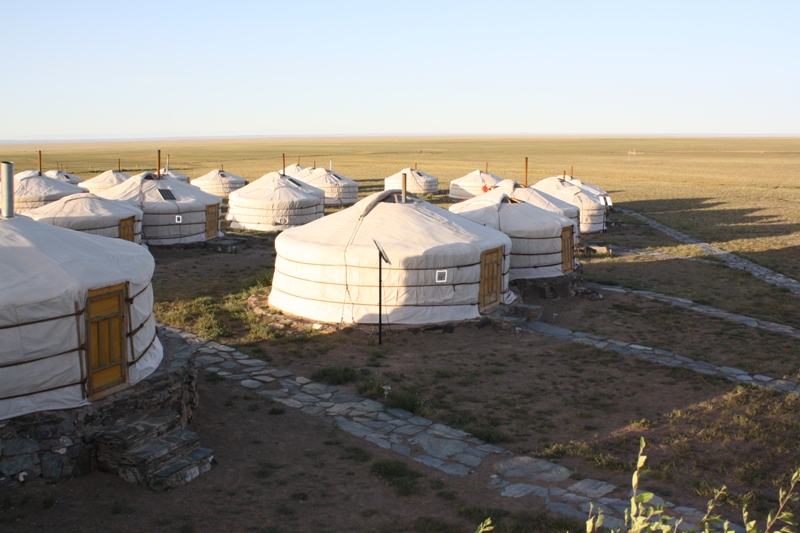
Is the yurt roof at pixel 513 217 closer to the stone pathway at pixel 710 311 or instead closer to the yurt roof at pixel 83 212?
the stone pathway at pixel 710 311

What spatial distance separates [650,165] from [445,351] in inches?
2505

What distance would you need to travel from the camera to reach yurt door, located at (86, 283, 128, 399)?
7484 mm

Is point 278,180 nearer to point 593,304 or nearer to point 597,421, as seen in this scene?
point 593,304

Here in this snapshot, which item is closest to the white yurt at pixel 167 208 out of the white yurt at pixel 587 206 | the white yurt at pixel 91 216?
the white yurt at pixel 91 216

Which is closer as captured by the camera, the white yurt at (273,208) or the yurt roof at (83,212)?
the yurt roof at (83,212)

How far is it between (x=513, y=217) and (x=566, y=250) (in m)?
1.48

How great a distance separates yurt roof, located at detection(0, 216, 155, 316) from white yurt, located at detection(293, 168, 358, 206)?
2470cm

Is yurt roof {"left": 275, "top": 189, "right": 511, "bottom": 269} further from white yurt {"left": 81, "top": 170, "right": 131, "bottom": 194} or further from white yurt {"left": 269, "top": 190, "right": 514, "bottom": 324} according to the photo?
white yurt {"left": 81, "top": 170, "right": 131, "bottom": 194}

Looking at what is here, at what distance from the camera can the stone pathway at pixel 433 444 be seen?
6703 mm

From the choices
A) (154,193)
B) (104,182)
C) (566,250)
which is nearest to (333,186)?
(104,182)

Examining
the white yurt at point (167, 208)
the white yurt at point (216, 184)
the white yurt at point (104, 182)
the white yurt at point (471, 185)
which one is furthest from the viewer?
the white yurt at point (471, 185)

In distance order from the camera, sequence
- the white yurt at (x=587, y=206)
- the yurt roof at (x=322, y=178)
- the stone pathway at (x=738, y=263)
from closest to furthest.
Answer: the stone pathway at (x=738, y=263) < the white yurt at (x=587, y=206) < the yurt roof at (x=322, y=178)

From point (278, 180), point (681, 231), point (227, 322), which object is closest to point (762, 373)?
point (227, 322)

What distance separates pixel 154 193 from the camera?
21.2m
